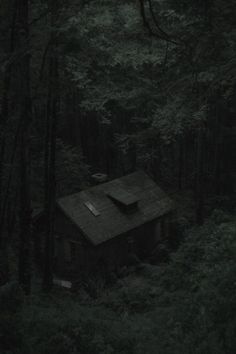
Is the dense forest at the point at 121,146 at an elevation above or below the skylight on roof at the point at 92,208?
above

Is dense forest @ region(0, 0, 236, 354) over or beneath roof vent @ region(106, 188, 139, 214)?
over

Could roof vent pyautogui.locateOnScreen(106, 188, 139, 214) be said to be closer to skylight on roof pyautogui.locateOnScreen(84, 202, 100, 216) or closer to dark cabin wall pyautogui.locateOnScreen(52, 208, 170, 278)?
dark cabin wall pyautogui.locateOnScreen(52, 208, 170, 278)

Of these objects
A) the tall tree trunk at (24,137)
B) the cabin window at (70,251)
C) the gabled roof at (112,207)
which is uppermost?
the tall tree trunk at (24,137)

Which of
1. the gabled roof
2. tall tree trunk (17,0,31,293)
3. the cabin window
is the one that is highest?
tall tree trunk (17,0,31,293)

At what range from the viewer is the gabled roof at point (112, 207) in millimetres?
25266

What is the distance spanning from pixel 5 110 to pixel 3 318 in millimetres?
7670

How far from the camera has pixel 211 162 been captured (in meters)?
43.8

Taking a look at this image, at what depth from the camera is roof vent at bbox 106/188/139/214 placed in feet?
89.3

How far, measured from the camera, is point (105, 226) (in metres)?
25.7

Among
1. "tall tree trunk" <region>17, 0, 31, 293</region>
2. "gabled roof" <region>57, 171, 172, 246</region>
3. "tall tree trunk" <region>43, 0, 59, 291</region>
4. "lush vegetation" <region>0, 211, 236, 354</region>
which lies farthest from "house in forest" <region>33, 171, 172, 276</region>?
"lush vegetation" <region>0, 211, 236, 354</region>

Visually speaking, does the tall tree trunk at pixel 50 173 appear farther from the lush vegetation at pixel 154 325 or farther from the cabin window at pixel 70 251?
the lush vegetation at pixel 154 325

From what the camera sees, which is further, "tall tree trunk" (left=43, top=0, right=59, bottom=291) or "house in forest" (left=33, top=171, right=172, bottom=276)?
"house in forest" (left=33, top=171, right=172, bottom=276)

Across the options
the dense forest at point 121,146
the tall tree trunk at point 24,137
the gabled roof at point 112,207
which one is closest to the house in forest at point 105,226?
the gabled roof at point 112,207

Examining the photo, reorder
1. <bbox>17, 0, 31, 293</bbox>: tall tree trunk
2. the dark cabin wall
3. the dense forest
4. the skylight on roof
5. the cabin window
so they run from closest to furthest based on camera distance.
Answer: the dense forest → <bbox>17, 0, 31, 293</bbox>: tall tree trunk → the dark cabin wall → the skylight on roof → the cabin window
